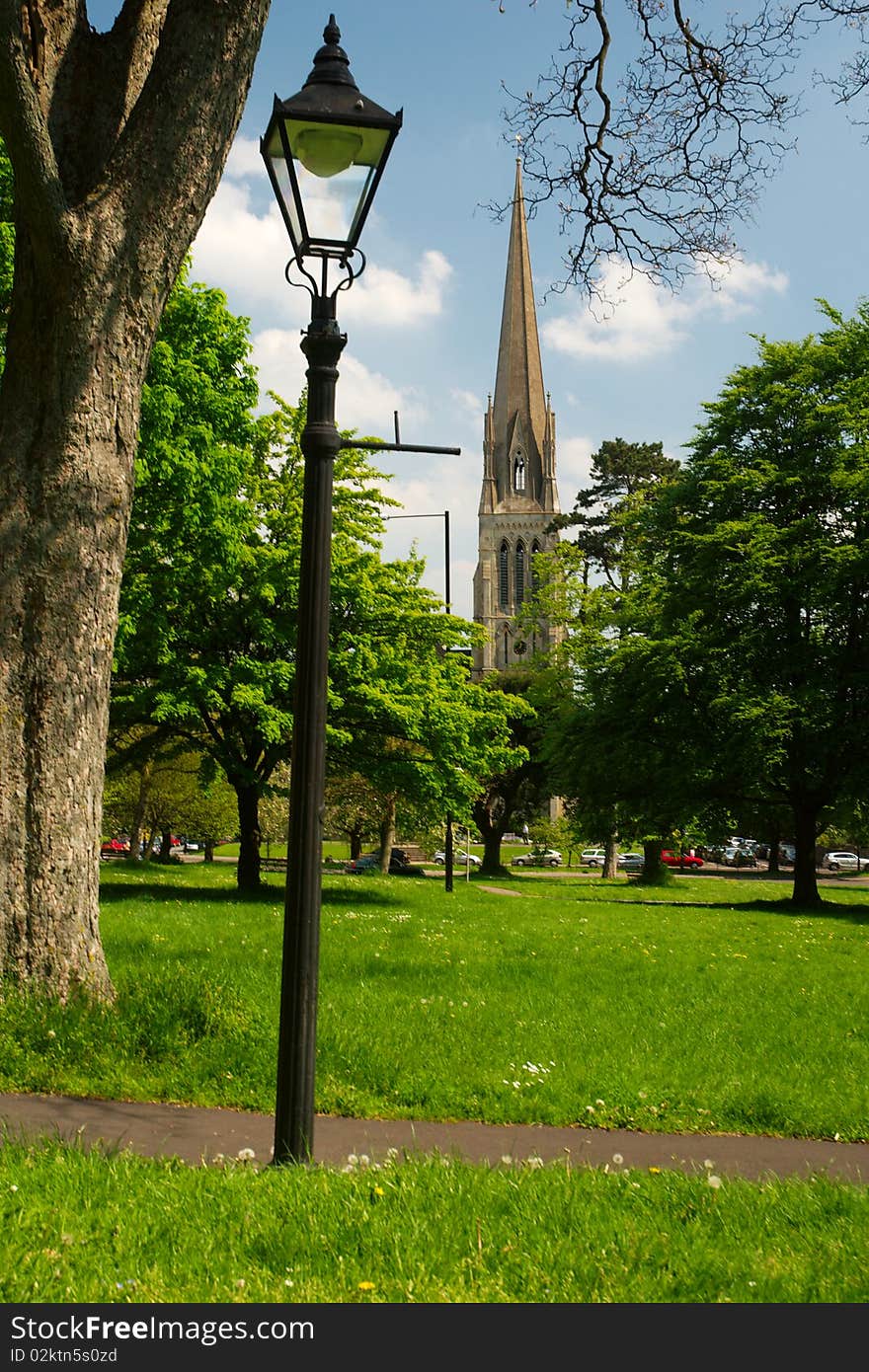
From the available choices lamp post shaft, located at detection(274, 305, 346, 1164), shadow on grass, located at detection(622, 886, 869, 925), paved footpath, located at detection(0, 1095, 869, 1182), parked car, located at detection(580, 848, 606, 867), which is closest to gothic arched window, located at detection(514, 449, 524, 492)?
parked car, located at detection(580, 848, 606, 867)

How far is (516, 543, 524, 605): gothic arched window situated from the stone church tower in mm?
91

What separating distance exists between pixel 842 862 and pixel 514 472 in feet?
150

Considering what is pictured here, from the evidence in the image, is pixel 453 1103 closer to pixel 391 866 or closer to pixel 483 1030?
pixel 483 1030

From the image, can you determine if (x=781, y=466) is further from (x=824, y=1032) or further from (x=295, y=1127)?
(x=295, y=1127)

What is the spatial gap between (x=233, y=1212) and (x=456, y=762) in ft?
59.8

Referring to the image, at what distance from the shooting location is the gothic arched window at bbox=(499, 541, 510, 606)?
330 feet

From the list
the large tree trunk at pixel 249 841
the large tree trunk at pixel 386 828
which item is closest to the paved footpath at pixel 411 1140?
the large tree trunk at pixel 249 841

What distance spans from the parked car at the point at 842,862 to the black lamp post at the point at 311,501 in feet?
253

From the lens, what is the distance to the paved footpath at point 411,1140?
5.26 meters

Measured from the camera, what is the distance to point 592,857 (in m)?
78.4

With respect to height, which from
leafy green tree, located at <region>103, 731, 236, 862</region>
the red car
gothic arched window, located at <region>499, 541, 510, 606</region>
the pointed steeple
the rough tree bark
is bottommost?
the red car

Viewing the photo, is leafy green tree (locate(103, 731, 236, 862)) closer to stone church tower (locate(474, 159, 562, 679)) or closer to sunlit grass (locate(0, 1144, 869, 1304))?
sunlit grass (locate(0, 1144, 869, 1304))

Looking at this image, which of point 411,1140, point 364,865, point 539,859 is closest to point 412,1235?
point 411,1140
